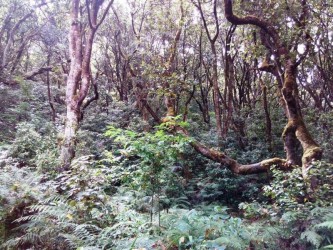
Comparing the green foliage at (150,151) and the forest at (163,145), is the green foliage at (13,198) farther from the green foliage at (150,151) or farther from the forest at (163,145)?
the green foliage at (150,151)

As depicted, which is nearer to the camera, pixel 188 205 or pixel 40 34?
pixel 188 205

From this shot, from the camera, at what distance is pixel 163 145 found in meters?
4.99

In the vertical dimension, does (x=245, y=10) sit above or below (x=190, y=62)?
below

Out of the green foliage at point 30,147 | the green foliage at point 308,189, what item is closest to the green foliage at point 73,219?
the green foliage at point 308,189

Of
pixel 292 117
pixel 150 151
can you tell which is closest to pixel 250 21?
pixel 292 117

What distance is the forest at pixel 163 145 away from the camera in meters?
4.86

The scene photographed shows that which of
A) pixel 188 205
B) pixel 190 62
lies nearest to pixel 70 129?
pixel 188 205

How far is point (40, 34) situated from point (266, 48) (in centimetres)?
1269

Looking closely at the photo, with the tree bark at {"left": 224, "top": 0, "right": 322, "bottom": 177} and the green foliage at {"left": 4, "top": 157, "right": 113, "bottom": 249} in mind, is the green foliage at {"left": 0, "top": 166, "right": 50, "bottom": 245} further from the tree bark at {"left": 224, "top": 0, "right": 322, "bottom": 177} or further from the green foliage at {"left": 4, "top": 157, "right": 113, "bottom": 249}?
the tree bark at {"left": 224, "top": 0, "right": 322, "bottom": 177}

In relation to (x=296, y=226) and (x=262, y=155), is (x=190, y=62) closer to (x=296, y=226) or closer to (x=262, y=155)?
(x=262, y=155)

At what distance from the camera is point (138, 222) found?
4852 millimetres

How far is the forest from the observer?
486cm

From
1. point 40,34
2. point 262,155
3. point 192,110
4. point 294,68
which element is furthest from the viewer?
point 192,110

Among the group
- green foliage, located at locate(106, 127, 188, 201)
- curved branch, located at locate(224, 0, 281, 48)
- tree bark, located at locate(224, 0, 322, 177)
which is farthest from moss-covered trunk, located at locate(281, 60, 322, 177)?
green foliage, located at locate(106, 127, 188, 201)
